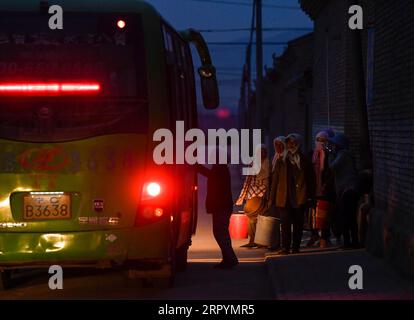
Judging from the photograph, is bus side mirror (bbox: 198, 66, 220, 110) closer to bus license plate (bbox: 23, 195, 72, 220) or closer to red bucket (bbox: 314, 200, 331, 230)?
bus license plate (bbox: 23, 195, 72, 220)

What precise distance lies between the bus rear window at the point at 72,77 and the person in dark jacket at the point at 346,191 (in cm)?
573

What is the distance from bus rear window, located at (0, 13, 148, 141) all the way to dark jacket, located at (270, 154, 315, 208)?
494 cm

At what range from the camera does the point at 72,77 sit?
434 inches

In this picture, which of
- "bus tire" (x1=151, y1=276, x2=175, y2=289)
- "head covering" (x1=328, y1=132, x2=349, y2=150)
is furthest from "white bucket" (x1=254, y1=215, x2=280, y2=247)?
"bus tire" (x1=151, y1=276, x2=175, y2=289)

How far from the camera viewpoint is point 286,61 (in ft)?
165

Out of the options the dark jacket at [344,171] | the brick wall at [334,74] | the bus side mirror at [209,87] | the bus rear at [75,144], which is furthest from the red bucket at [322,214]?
the bus rear at [75,144]

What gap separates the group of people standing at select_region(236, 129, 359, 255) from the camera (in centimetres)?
1566

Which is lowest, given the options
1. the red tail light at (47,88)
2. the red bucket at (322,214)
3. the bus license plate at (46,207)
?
the red bucket at (322,214)

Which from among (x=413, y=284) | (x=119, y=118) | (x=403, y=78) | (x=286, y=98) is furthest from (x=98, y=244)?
(x=286, y=98)

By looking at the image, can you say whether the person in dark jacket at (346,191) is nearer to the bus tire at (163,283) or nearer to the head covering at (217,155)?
the head covering at (217,155)

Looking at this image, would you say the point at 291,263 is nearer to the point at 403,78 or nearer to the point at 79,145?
the point at 403,78

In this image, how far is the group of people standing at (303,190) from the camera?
15.7 m

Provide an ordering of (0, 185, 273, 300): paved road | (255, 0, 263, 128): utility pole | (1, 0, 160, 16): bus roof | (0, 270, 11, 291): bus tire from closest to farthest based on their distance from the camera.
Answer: (1, 0, 160, 16): bus roof < (0, 185, 273, 300): paved road < (0, 270, 11, 291): bus tire < (255, 0, 263, 128): utility pole

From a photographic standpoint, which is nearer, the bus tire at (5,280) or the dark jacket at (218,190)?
the bus tire at (5,280)
